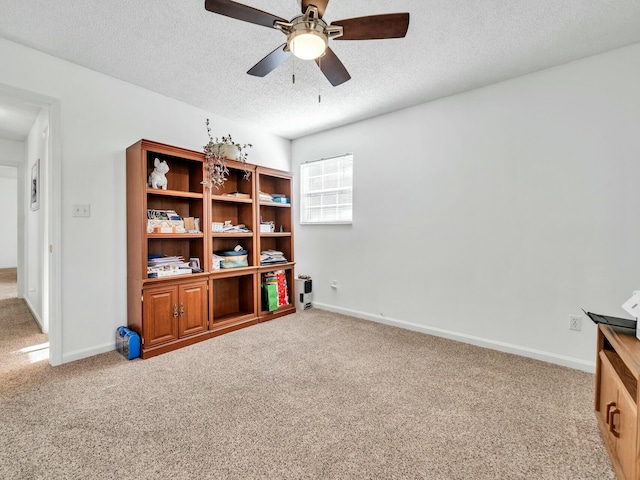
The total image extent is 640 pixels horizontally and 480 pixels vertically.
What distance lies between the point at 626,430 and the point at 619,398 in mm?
149

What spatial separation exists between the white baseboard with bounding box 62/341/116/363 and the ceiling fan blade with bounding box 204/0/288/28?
9.42 feet

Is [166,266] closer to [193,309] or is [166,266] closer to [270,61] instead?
[193,309]

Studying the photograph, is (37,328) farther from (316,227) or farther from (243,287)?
(316,227)

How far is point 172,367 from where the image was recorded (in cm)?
251

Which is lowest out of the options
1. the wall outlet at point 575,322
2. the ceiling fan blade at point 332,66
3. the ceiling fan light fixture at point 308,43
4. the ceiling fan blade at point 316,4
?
the wall outlet at point 575,322

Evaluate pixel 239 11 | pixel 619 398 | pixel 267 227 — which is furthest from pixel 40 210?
pixel 619 398

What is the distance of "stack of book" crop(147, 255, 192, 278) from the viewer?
2.81 m

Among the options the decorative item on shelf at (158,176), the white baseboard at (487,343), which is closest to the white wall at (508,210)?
the white baseboard at (487,343)

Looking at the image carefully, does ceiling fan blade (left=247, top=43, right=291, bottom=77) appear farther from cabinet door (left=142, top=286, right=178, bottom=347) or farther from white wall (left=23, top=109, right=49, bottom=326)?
white wall (left=23, top=109, right=49, bottom=326)

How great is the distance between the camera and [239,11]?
60.8 inches

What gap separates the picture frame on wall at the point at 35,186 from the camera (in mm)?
3559

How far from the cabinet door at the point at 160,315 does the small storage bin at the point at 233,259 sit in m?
0.68

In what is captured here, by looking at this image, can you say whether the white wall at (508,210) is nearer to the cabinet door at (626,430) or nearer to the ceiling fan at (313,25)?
the cabinet door at (626,430)

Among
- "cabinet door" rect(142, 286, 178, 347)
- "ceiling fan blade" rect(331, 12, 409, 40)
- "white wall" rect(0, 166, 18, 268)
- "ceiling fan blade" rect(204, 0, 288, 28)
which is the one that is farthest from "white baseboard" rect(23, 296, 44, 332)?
"white wall" rect(0, 166, 18, 268)
